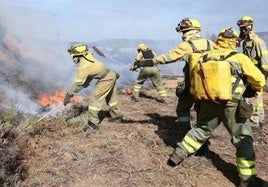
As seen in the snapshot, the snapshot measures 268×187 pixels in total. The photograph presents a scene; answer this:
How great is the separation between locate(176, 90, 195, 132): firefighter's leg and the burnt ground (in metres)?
0.18

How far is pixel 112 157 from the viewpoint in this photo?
5.46 metres

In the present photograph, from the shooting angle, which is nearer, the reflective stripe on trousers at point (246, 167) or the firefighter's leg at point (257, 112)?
the reflective stripe on trousers at point (246, 167)

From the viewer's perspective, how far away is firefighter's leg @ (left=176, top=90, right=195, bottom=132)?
662cm

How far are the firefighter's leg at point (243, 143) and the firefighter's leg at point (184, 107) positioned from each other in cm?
182

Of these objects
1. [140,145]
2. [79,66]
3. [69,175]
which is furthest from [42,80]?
[69,175]

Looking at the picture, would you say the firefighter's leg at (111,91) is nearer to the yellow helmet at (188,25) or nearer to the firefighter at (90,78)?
the firefighter at (90,78)

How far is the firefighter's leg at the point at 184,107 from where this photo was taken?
6.62 meters

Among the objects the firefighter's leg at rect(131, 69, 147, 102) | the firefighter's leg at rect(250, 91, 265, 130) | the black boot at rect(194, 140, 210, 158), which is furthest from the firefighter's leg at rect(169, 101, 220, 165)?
the firefighter's leg at rect(131, 69, 147, 102)

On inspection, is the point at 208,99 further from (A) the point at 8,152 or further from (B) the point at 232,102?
(A) the point at 8,152

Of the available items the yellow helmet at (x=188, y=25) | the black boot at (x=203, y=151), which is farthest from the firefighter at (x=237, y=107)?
the yellow helmet at (x=188, y=25)

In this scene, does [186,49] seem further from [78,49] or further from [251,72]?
[78,49]

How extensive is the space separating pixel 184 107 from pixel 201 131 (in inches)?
65.9

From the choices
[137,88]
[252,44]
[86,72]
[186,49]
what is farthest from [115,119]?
[137,88]

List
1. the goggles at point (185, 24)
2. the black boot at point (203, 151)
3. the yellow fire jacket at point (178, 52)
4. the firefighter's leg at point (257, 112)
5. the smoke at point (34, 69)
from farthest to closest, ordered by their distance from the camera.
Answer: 1. the smoke at point (34, 69)
2. the firefighter's leg at point (257, 112)
3. the goggles at point (185, 24)
4. the yellow fire jacket at point (178, 52)
5. the black boot at point (203, 151)
